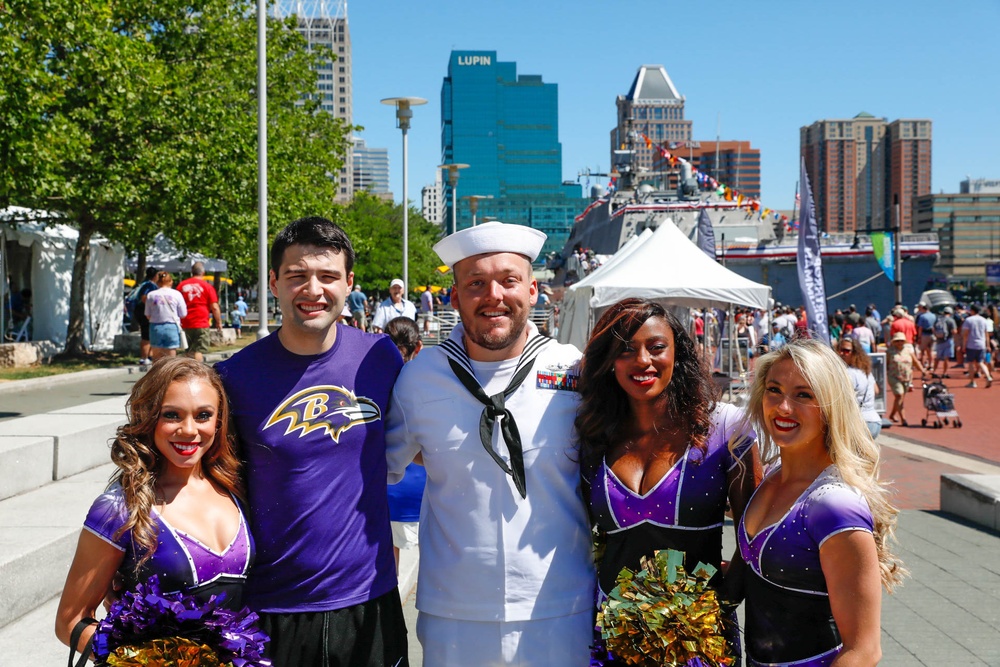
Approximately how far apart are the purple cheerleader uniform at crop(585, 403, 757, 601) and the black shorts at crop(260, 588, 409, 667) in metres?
0.78

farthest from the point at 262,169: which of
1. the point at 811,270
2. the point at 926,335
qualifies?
the point at 926,335

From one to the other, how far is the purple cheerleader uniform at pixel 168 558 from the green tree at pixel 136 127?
39.4 feet

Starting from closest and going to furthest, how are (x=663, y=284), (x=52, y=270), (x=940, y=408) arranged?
(x=663, y=284), (x=940, y=408), (x=52, y=270)

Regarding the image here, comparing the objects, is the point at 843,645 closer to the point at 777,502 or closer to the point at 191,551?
the point at 777,502

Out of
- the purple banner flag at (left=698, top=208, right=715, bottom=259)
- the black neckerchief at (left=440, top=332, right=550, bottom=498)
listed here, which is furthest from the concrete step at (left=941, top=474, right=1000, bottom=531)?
the purple banner flag at (left=698, top=208, right=715, bottom=259)

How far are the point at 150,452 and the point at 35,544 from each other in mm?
2640

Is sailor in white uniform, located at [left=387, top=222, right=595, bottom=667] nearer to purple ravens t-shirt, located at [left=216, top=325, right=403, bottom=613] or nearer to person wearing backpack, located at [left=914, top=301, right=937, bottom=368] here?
purple ravens t-shirt, located at [left=216, top=325, right=403, bottom=613]

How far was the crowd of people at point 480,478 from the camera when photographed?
2.66m

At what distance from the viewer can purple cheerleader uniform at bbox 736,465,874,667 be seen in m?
2.59

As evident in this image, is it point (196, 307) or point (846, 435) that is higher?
point (196, 307)

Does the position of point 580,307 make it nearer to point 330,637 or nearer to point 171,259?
point 330,637

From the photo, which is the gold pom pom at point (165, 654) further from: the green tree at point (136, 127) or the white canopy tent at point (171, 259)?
the white canopy tent at point (171, 259)

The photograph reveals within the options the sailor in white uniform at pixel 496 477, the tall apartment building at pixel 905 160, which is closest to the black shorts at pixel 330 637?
the sailor in white uniform at pixel 496 477

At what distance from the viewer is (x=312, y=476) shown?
9.60 feet
